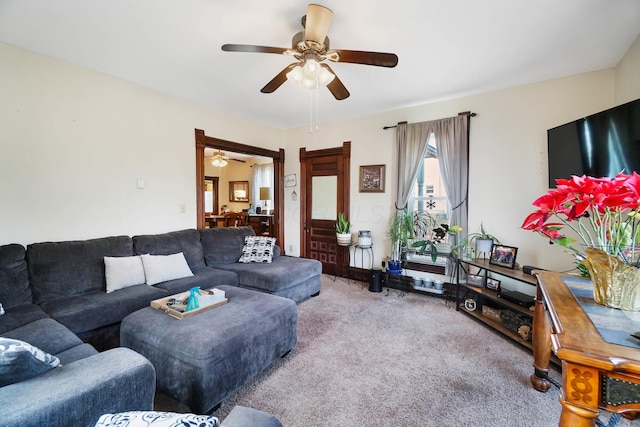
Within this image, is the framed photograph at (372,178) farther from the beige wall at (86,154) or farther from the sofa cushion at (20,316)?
the sofa cushion at (20,316)

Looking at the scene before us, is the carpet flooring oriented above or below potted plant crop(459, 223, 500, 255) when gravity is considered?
below

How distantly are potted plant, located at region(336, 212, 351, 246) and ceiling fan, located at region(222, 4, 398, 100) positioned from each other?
8.07ft

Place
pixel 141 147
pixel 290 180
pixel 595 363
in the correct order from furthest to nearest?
pixel 290 180, pixel 141 147, pixel 595 363

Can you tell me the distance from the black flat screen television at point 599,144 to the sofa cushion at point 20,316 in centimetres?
440

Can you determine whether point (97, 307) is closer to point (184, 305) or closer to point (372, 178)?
point (184, 305)

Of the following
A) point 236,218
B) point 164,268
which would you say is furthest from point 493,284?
point 236,218

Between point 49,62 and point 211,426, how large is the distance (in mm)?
3666

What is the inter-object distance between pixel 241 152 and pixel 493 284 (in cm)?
407

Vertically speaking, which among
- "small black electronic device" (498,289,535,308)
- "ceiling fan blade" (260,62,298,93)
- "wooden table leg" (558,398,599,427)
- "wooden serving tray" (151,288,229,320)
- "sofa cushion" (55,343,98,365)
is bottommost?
"small black electronic device" (498,289,535,308)

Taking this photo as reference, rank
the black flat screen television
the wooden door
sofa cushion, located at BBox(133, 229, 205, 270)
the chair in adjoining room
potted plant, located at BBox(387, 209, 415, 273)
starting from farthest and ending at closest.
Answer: the chair in adjoining room
the wooden door
potted plant, located at BBox(387, 209, 415, 273)
sofa cushion, located at BBox(133, 229, 205, 270)
the black flat screen television

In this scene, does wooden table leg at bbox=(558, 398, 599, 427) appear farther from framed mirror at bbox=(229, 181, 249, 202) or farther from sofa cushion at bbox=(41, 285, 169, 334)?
framed mirror at bbox=(229, 181, 249, 202)

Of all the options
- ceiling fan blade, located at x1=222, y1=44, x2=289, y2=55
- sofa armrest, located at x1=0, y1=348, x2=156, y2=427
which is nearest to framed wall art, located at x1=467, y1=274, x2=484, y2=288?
ceiling fan blade, located at x1=222, y1=44, x2=289, y2=55

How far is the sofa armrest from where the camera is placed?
997 millimetres

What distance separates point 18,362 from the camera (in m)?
1.09
